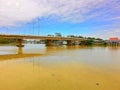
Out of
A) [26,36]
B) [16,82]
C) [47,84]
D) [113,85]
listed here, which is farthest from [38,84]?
[26,36]

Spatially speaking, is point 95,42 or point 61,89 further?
point 95,42

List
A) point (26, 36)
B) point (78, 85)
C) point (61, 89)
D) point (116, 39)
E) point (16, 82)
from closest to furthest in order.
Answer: point (61, 89), point (78, 85), point (16, 82), point (26, 36), point (116, 39)

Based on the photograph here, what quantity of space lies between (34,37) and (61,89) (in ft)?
184

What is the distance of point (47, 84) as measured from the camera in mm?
8961

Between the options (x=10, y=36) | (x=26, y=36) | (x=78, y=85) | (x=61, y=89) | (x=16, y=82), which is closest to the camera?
(x=61, y=89)

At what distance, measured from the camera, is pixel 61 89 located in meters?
8.12

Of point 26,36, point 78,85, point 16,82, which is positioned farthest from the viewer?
point 26,36

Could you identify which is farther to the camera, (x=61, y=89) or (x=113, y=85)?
(x=113, y=85)

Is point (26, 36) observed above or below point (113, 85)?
above

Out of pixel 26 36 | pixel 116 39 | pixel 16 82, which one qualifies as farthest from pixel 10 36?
pixel 116 39

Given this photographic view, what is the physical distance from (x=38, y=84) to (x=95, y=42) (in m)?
95.0

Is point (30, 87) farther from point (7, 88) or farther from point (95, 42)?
point (95, 42)

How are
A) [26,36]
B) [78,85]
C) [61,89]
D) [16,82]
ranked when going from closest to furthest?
[61,89] < [78,85] < [16,82] < [26,36]

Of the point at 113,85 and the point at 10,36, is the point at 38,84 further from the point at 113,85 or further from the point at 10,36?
the point at 10,36
